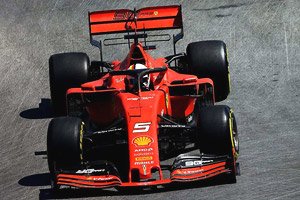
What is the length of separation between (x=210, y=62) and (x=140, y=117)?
2815 mm

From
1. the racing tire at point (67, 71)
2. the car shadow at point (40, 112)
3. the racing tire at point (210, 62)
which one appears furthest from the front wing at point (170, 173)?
the car shadow at point (40, 112)

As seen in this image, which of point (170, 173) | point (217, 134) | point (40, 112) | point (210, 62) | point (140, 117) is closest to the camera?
point (170, 173)

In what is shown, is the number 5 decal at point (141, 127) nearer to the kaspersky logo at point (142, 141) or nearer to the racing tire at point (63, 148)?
the kaspersky logo at point (142, 141)

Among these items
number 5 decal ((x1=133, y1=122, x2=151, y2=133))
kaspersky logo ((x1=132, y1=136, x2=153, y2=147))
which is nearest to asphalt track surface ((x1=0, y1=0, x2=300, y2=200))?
kaspersky logo ((x1=132, y1=136, x2=153, y2=147))

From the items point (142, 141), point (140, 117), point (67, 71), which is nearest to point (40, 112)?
point (67, 71)

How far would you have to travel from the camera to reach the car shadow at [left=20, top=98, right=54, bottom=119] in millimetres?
15359

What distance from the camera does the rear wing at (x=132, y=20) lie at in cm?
1527

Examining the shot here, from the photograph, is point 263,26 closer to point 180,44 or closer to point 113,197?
point 180,44

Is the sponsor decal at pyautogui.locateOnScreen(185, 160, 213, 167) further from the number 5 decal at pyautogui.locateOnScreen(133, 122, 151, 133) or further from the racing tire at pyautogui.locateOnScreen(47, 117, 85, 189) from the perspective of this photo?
the racing tire at pyautogui.locateOnScreen(47, 117, 85, 189)

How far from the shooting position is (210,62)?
14.6 metres

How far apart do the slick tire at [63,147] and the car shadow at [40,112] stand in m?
3.37

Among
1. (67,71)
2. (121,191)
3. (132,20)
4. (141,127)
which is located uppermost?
(132,20)

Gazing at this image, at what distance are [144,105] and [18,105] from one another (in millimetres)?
4242

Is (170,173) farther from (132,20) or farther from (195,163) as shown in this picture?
(132,20)
